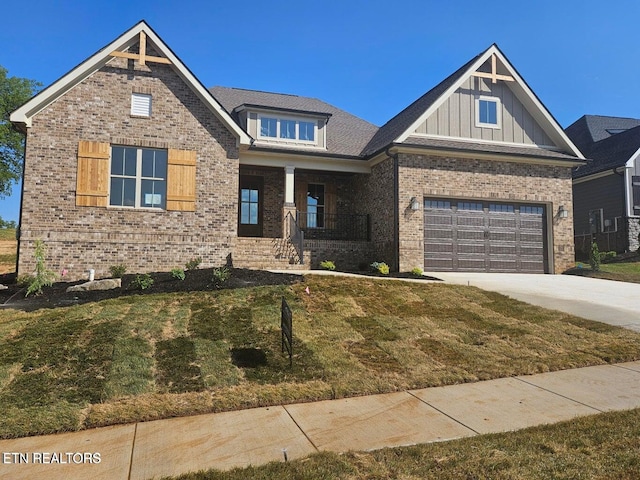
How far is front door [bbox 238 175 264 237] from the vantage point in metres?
18.6

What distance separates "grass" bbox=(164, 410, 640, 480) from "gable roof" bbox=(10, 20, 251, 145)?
11883mm

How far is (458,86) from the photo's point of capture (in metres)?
16.2

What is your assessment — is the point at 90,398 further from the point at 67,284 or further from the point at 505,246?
the point at 505,246

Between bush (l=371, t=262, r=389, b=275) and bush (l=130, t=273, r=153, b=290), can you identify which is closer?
bush (l=130, t=273, r=153, b=290)

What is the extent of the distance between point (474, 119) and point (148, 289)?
1257 centimetres

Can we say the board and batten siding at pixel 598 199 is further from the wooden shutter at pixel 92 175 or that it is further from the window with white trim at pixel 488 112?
the wooden shutter at pixel 92 175

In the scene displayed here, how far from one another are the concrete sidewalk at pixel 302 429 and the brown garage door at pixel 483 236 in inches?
390

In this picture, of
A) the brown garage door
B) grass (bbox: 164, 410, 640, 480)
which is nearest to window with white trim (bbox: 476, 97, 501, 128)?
the brown garage door

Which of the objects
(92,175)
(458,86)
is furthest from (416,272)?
(92,175)

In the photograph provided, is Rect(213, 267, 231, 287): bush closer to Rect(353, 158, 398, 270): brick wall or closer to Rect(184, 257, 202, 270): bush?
Rect(184, 257, 202, 270): bush

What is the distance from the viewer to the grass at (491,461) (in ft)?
10.6

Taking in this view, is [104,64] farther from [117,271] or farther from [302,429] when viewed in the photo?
[302,429]

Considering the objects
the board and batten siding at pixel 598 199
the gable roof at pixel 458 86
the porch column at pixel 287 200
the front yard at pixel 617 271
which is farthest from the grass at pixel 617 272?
the porch column at pixel 287 200

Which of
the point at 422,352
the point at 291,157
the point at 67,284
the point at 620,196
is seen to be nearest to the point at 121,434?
the point at 422,352
